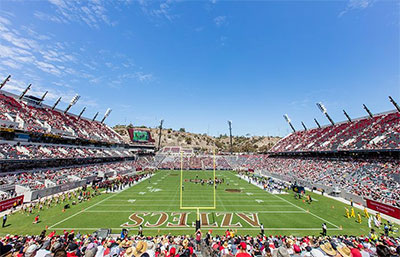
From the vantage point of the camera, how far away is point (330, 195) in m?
23.7

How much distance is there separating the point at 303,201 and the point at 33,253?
22872mm

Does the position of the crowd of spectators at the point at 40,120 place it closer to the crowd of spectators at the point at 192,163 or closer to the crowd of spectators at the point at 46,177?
the crowd of spectators at the point at 46,177

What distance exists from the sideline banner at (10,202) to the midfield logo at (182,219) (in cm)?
1112

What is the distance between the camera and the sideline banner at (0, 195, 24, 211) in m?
16.3

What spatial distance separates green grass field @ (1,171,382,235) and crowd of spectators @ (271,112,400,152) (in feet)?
38.8

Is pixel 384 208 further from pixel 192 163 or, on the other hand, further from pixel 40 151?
pixel 192 163

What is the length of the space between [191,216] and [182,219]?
1062 millimetres

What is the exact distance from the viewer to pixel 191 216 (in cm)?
1616

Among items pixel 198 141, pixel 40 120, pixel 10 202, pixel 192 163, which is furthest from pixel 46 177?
pixel 198 141

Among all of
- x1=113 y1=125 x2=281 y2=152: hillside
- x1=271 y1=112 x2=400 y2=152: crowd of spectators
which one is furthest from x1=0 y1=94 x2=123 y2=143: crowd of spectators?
x1=113 y1=125 x2=281 y2=152: hillside

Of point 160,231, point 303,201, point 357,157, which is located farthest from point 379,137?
point 160,231

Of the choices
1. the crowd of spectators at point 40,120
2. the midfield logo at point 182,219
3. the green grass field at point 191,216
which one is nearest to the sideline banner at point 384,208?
the green grass field at point 191,216

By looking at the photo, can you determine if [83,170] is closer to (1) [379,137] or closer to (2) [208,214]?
(2) [208,214]

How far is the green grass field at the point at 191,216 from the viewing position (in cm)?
1351
